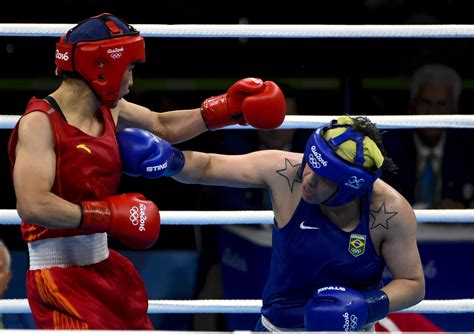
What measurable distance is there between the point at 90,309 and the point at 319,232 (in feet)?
2.18

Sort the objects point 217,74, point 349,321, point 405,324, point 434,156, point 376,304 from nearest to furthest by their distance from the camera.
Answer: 1. point 349,321
2. point 376,304
3. point 405,324
4. point 434,156
5. point 217,74

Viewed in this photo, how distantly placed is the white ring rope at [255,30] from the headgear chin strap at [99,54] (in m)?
0.44

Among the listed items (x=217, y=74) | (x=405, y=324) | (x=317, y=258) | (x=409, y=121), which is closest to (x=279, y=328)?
(x=317, y=258)

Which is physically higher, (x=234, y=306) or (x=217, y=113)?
(x=217, y=113)

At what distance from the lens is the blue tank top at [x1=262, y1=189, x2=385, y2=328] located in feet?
8.81

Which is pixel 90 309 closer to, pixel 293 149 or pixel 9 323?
pixel 9 323

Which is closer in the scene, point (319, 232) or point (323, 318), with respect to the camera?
point (323, 318)

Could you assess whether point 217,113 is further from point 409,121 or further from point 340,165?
point 409,121

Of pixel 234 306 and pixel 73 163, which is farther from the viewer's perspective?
pixel 234 306

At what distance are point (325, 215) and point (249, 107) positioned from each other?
0.37 m

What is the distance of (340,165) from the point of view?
2.52m

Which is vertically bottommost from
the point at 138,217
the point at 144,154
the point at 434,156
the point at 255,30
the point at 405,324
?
the point at 405,324

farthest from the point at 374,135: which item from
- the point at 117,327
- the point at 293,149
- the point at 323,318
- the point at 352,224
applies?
the point at 293,149
